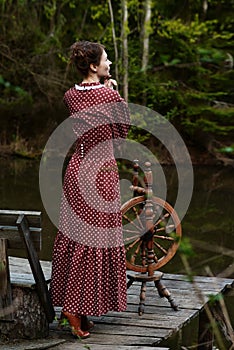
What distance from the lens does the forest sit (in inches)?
616

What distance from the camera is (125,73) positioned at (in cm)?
1521

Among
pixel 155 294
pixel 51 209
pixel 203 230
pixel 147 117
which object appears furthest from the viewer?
pixel 147 117

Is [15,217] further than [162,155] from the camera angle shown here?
No

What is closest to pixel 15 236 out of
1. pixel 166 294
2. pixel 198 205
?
pixel 166 294

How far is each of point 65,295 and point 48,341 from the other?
25 cm

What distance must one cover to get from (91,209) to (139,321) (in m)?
0.69

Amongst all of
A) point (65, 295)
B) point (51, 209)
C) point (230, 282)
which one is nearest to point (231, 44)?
point (51, 209)

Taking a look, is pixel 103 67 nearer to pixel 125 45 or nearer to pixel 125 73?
pixel 125 73

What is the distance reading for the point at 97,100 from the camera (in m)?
3.85

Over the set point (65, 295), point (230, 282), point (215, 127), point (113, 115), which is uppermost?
point (113, 115)

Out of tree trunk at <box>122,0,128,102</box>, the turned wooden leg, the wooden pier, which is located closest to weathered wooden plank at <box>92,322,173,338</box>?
the wooden pier

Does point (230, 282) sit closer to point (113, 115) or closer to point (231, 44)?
point (113, 115)

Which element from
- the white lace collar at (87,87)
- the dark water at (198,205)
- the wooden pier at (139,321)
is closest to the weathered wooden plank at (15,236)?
the wooden pier at (139,321)

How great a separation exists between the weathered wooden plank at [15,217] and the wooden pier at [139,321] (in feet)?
1.15
